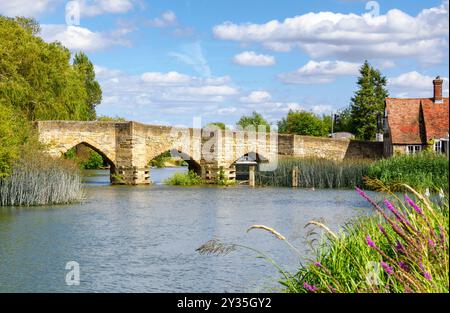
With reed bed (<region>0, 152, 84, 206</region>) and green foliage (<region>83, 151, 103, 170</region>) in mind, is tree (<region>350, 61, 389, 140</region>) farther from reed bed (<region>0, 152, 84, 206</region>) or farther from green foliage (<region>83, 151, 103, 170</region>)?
reed bed (<region>0, 152, 84, 206</region>)

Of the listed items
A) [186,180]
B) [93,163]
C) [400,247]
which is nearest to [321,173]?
[186,180]

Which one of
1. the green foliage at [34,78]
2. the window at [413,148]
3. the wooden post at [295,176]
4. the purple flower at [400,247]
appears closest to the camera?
the purple flower at [400,247]

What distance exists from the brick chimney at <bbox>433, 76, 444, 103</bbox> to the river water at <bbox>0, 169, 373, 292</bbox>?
1394 cm

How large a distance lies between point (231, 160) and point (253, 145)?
180 cm

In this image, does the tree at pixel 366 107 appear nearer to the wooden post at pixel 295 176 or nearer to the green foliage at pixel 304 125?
the green foliage at pixel 304 125

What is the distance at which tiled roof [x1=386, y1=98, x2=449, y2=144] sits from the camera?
3791 cm

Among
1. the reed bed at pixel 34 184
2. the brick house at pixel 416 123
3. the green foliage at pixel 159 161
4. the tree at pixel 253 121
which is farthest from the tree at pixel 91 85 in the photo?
the reed bed at pixel 34 184

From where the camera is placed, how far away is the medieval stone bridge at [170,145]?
3272 centimetres

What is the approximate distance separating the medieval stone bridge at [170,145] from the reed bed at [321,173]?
3.91 ft

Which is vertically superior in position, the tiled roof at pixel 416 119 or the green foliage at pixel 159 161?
the tiled roof at pixel 416 119

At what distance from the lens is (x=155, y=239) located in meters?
16.3

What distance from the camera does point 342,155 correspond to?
41.3 meters
